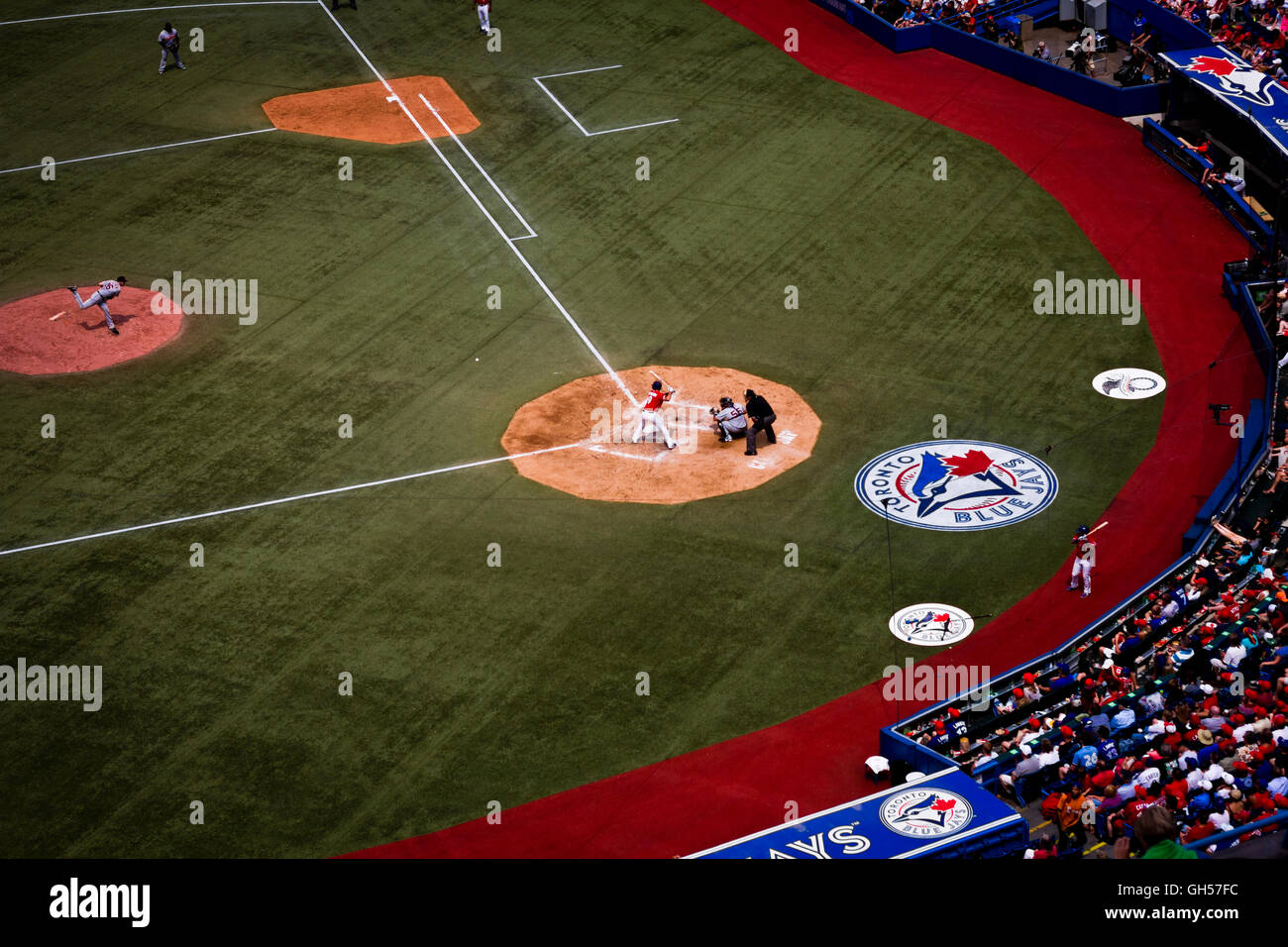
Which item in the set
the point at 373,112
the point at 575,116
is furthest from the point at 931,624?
the point at 373,112

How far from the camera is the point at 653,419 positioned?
94.4ft

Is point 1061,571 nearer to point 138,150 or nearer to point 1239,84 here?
point 1239,84

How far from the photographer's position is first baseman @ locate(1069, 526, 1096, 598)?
81.0ft

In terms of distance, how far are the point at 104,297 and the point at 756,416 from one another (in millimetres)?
13772

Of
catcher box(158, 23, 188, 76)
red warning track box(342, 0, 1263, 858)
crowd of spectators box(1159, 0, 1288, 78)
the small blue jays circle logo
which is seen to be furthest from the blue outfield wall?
catcher box(158, 23, 188, 76)

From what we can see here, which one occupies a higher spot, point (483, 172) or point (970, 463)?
point (970, 463)

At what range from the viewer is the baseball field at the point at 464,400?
75.4 feet

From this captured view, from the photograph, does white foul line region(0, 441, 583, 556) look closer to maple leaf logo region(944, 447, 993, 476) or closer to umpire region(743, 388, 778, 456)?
umpire region(743, 388, 778, 456)

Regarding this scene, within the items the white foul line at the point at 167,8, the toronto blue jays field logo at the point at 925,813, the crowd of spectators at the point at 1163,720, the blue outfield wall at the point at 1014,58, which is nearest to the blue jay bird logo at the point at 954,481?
the crowd of spectators at the point at 1163,720

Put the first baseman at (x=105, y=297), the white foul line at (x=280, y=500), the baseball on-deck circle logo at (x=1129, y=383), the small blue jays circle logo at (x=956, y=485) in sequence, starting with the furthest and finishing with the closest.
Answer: the first baseman at (x=105, y=297)
the baseball on-deck circle logo at (x=1129, y=383)
the white foul line at (x=280, y=500)
the small blue jays circle logo at (x=956, y=485)

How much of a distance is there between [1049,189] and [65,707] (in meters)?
23.6

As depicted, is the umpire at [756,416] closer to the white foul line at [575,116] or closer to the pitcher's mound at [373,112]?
the white foul line at [575,116]

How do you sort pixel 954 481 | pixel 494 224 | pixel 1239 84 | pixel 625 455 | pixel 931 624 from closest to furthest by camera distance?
pixel 931 624
pixel 954 481
pixel 625 455
pixel 1239 84
pixel 494 224

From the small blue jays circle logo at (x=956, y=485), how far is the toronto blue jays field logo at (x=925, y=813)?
7.89 m
